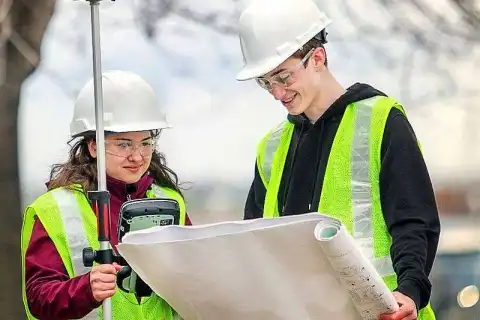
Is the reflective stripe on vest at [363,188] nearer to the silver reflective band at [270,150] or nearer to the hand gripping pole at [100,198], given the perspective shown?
the silver reflective band at [270,150]

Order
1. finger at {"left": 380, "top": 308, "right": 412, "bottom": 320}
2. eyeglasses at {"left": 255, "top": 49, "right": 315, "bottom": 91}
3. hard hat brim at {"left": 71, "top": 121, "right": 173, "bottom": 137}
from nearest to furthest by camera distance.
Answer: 1. finger at {"left": 380, "top": 308, "right": 412, "bottom": 320}
2. eyeglasses at {"left": 255, "top": 49, "right": 315, "bottom": 91}
3. hard hat brim at {"left": 71, "top": 121, "right": 173, "bottom": 137}

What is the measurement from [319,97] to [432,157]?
1.23m

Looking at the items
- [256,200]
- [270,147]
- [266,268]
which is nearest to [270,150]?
[270,147]

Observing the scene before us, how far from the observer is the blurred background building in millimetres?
3092

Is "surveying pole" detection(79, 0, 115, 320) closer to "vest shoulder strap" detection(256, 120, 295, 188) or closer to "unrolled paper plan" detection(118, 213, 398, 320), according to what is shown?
"unrolled paper plan" detection(118, 213, 398, 320)

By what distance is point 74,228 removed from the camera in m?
2.35

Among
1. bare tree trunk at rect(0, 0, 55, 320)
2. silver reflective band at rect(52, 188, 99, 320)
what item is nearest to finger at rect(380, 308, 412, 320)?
silver reflective band at rect(52, 188, 99, 320)

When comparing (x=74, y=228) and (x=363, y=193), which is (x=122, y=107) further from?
(x=363, y=193)

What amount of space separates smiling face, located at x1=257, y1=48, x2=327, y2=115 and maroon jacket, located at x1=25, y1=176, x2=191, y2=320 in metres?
0.48

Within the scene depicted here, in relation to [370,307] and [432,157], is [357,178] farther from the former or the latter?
[432,157]

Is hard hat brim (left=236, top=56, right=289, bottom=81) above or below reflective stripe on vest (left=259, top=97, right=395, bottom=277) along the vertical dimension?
above

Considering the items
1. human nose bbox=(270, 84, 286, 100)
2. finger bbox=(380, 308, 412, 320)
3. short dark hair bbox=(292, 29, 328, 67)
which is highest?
short dark hair bbox=(292, 29, 328, 67)

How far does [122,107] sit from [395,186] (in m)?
0.73

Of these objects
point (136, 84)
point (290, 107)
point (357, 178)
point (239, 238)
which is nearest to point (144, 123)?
point (136, 84)
